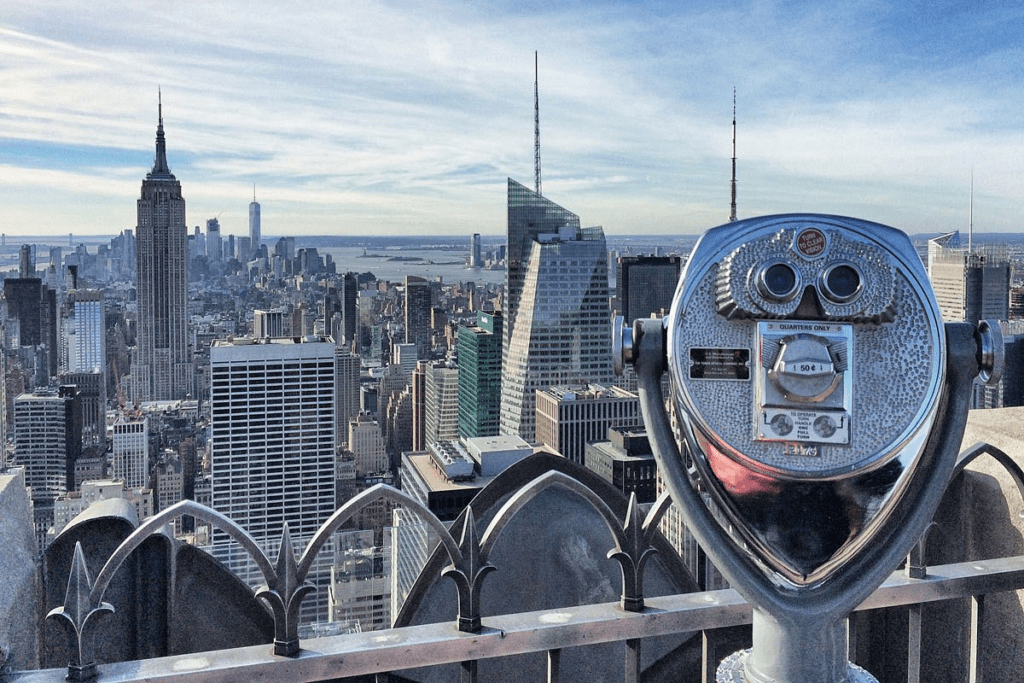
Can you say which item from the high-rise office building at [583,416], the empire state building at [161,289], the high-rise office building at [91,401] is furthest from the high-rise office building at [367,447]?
the empire state building at [161,289]

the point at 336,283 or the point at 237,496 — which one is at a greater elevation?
the point at 336,283

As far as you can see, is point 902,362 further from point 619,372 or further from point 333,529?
point 333,529

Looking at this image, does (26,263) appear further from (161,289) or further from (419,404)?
(419,404)

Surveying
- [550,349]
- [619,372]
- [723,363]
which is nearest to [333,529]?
[619,372]

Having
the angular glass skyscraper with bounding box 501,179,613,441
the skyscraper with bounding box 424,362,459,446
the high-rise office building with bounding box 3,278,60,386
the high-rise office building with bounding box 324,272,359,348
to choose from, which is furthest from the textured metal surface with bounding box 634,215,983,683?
the high-rise office building with bounding box 324,272,359,348

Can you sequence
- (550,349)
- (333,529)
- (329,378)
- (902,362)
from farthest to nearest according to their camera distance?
1. (550,349)
2. (329,378)
3. (333,529)
4. (902,362)

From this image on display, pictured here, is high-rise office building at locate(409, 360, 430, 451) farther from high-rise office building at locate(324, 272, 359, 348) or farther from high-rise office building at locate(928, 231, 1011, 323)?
high-rise office building at locate(928, 231, 1011, 323)

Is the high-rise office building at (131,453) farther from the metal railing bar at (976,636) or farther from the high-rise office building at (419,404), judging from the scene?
the metal railing bar at (976,636)

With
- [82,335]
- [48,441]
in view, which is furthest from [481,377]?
[82,335]
